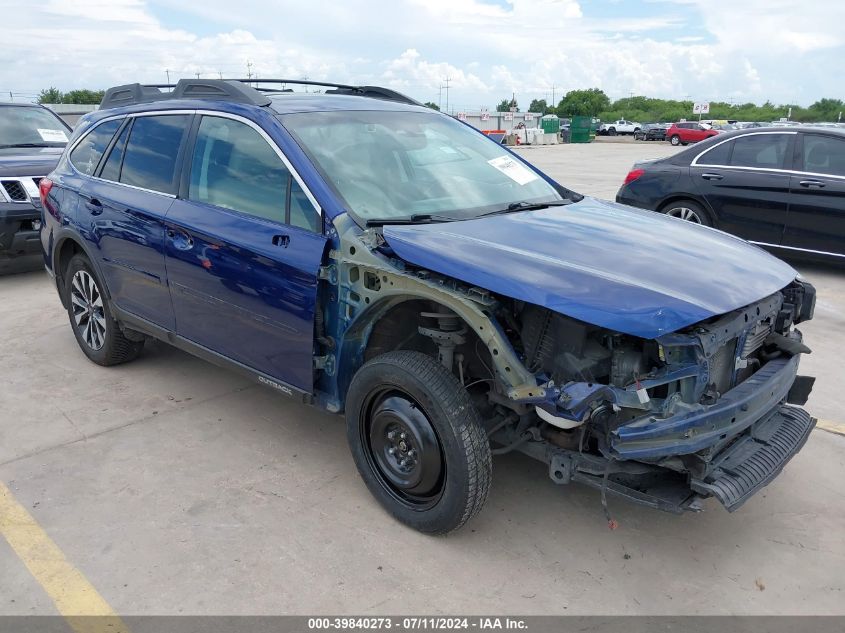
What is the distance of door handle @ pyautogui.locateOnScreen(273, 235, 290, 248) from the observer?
333 centimetres

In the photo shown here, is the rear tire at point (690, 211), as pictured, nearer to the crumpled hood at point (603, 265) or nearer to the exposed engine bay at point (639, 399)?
the crumpled hood at point (603, 265)

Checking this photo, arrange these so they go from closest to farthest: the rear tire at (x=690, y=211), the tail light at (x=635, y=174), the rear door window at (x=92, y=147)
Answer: the rear door window at (x=92, y=147) → the rear tire at (x=690, y=211) → the tail light at (x=635, y=174)

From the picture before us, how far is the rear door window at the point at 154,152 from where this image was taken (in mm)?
4113

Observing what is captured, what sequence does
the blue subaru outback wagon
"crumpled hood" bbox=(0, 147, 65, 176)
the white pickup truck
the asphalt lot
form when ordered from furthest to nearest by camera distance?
1. the white pickup truck
2. "crumpled hood" bbox=(0, 147, 65, 176)
3. the asphalt lot
4. the blue subaru outback wagon

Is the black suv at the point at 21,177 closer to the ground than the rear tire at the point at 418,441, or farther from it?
farther from it

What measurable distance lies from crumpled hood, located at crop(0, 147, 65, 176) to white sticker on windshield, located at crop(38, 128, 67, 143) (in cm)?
Answer: 41

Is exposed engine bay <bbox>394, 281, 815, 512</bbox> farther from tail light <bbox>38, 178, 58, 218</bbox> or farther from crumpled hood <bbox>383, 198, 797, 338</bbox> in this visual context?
tail light <bbox>38, 178, 58, 218</bbox>

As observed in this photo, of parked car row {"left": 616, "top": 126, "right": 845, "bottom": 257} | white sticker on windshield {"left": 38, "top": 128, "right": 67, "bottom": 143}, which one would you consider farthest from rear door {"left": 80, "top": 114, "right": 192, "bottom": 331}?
parked car row {"left": 616, "top": 126, "right": 845, "bottom": 257}

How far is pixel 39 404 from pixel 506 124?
47488mm

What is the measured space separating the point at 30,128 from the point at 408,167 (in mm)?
7541

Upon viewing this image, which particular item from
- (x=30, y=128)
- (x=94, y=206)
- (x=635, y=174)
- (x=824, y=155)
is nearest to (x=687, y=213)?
(x=635, y=174)

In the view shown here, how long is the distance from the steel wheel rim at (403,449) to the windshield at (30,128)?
7.70 metres

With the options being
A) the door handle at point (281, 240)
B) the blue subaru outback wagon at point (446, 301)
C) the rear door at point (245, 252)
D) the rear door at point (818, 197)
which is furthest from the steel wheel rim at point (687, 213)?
the door handle at point (281, 240)

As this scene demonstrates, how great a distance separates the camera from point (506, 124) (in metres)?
49.2
